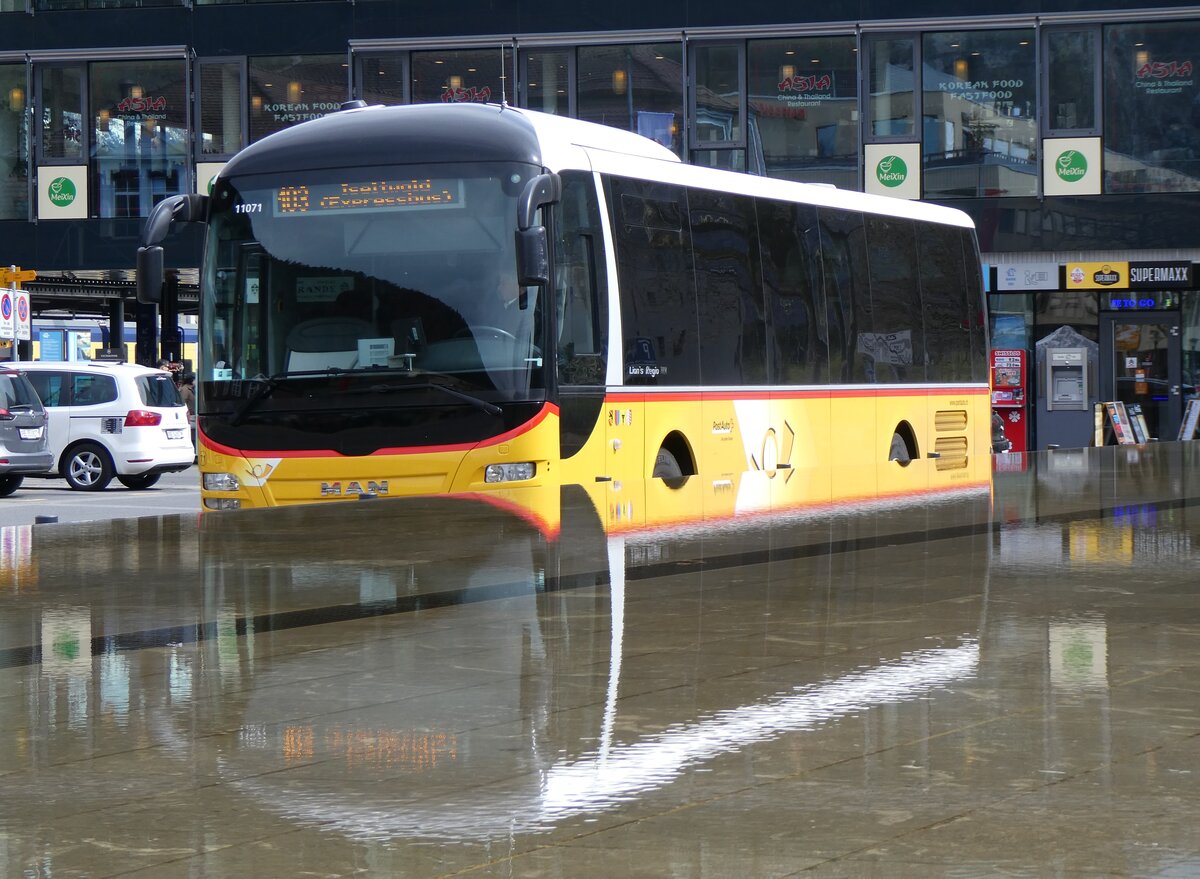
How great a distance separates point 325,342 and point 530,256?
5.70 feet

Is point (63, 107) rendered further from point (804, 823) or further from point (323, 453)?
point (804, 823)

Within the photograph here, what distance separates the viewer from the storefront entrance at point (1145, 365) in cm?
3203

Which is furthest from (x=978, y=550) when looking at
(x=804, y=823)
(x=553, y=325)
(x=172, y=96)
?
(x=172, y=96)

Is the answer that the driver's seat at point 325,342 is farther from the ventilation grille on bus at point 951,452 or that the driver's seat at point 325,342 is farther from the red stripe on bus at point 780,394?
the ventilation grille on bus at point 951,452

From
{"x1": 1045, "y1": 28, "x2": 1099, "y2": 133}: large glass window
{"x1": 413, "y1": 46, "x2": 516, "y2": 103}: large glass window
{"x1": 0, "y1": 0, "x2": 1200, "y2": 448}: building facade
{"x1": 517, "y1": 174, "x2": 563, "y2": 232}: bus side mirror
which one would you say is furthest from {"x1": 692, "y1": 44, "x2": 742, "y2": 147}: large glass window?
{"x1": 517, "y1": 174, "x2": 563, "y2": 232}: bus side mirror

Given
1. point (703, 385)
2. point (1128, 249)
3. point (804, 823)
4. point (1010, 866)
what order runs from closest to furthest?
point (1010, 866) → point (804, 823) → point (703, 385) → point (1128, 249)

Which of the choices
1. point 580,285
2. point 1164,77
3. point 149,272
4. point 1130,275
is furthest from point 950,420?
point 1164,77

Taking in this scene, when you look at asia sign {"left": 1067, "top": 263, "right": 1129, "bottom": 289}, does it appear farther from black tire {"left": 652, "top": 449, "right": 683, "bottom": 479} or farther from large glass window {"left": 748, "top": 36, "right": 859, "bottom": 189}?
black tire {"left": 652, "top": 449, "right": 683, "bottom": 479}

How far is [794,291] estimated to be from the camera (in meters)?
17.7

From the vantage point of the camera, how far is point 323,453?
44.8ft

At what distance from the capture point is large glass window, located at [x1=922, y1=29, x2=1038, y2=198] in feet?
106

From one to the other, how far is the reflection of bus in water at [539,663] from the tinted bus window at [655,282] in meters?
3.03

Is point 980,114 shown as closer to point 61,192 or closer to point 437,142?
point 61,192

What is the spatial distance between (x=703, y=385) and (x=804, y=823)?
11.7 metres
